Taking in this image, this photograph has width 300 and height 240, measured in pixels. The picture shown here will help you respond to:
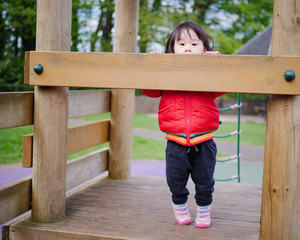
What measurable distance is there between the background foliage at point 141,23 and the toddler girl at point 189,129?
27.7ft

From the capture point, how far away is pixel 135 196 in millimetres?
3523

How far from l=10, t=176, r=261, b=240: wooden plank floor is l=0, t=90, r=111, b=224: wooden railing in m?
0.14

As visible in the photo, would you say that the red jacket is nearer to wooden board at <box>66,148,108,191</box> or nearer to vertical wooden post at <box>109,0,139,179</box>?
wooden board at <box>66,148,108,191</box>

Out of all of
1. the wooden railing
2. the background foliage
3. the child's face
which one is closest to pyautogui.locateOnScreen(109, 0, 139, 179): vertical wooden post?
the wooden railing

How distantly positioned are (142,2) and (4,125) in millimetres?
19162

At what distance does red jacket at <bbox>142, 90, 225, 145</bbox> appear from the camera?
8.67 ft

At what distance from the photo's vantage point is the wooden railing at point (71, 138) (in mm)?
2641

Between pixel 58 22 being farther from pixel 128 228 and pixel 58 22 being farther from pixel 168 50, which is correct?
pixel 128 228

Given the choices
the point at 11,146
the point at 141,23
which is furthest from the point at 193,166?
the point at 141,23

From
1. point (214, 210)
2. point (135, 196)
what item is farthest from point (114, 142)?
point (214, 210)

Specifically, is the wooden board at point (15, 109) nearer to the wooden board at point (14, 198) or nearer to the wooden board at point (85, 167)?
the wooden board at point (14, 198)

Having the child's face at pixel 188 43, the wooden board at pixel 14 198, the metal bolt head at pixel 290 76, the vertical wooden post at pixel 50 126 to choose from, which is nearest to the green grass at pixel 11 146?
the wooden board at pixel 14 198

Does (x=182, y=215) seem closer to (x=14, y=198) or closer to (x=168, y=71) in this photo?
(x=168, y=71)

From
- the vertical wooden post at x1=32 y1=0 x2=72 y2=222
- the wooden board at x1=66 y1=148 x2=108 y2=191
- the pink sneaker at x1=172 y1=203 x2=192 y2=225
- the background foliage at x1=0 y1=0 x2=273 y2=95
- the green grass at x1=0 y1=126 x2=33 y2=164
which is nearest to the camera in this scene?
the vertical wooden post at x1=32 y1=0 x2=72 y2=222
